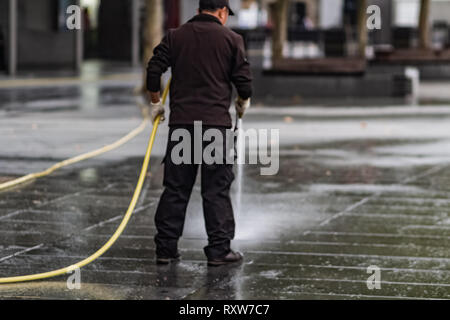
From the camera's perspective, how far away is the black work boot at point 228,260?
23.9ft

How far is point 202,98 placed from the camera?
24.0 feet

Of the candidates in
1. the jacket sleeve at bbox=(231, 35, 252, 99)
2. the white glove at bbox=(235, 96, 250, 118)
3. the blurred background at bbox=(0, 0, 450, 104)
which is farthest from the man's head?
the blurred background at bbox=(0, 0, 450, 104)

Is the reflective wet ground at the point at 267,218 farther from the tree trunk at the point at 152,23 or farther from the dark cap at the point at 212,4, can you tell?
the tree trunk at the point at 152,23

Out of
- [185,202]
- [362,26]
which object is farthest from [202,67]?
[362,26]

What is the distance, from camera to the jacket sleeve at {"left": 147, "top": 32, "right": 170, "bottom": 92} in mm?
7281

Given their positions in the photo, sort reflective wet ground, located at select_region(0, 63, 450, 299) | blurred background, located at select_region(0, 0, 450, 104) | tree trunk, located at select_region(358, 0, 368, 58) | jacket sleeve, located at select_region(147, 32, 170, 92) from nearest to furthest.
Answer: reflective wet ground, located at select_region(0, 63, 450, 299), jacket sleeve, located at select_region(147, 32, 170, 92), blurred background, located at select_region(0, 0, 450, 104), tree trunk, located at select_region(358, 0, 368, 58)

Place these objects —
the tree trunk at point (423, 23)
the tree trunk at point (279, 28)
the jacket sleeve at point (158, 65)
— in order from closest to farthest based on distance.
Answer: the jacket sleeve at point (158, 65) → the tree trunk at point (279, 28) → the tree trunk at point (423, 23)

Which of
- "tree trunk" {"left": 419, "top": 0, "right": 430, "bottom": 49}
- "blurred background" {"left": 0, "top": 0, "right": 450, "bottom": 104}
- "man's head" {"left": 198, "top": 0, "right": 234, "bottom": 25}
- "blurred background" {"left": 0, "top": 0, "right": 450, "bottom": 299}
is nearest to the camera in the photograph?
"blurred background" {"left": 0, "top": 0, "right": 450, "bottom": 299}

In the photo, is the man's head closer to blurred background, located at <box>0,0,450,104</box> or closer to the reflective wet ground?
the reflective wet ground

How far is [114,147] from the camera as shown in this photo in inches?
548

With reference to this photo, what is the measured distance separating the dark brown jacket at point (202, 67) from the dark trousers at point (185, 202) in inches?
5.3

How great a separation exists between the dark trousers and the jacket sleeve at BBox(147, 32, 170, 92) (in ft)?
1.08

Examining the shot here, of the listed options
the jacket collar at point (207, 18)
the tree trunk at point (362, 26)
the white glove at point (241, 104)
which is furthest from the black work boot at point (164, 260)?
the tree trunk at point (362, 26)

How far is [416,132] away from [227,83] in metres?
9.41
